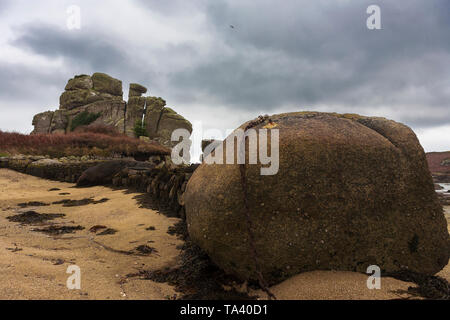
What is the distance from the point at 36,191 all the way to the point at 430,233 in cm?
1159

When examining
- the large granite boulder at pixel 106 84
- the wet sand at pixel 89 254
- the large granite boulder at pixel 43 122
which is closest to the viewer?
the wet sand at pixel 89 254

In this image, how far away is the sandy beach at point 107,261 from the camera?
217 cm

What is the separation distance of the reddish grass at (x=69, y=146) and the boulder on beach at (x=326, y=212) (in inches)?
694

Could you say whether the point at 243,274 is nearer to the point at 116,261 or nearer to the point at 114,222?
the point at 116,261

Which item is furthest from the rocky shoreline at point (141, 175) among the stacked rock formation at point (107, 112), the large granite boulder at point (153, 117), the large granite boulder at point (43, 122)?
the large granite boulder at point (43, 122)

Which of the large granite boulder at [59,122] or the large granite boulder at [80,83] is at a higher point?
the large granite boulder at [80,83]

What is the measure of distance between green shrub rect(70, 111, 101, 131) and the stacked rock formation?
16 cm

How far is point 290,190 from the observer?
253 centimetres

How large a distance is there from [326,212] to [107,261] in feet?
8.73

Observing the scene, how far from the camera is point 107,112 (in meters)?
38.1

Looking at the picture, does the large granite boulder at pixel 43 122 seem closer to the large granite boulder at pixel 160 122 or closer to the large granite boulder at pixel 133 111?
the large granite boulder at pixel 133 111

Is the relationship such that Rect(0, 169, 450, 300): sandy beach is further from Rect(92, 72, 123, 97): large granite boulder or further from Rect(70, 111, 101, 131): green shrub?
Rect(92, 72, 123, 97): large granite boulder

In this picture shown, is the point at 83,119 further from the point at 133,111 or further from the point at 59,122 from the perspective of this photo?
the point at 133,111
